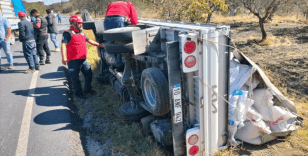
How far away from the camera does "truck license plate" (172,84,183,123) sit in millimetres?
3049

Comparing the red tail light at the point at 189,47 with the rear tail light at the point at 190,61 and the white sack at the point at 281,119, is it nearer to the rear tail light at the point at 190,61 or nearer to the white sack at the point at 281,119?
the rear tail light at the point at 190,61

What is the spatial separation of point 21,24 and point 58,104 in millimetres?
3255

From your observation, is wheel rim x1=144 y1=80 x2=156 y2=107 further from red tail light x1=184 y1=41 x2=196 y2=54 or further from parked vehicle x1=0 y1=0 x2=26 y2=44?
parked vehicle x1=0 y1=0 x2=26 y2=44

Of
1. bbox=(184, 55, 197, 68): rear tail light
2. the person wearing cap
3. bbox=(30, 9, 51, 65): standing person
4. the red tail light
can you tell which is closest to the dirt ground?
bbox=(184, 55, 197, 68): rear tail light

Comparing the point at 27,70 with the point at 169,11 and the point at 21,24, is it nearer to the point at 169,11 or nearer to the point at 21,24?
the point at 21,24

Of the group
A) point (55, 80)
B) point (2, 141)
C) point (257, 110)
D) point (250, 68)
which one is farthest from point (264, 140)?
point (55, 80)

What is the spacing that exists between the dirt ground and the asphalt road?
2.53 metres

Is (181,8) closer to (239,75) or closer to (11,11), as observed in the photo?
(239,75)

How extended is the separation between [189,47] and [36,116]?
347 cm

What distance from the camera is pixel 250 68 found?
3756 mm

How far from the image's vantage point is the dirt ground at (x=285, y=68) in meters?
3.58

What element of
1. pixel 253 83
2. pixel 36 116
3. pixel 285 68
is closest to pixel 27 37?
pixel 36 116

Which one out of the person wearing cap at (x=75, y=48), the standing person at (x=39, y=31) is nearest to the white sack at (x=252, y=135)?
the person wearing cap at (x=75, y=48)

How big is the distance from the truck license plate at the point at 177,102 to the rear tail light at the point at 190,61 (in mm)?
309
